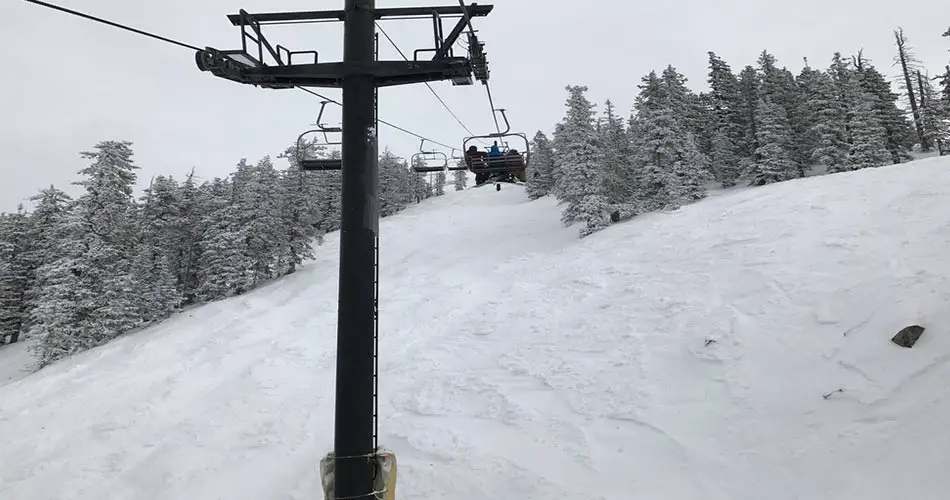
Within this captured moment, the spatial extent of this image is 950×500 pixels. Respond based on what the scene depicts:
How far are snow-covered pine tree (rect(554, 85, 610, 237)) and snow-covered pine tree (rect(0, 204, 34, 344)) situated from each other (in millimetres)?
50170

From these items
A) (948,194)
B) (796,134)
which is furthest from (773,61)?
(948,194)

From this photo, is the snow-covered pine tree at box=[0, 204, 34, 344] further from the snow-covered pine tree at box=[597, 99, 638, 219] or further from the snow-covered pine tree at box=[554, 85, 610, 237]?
the snow-covered pine tree at box=[597, 99, 638, 219]

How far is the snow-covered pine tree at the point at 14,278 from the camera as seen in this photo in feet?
147

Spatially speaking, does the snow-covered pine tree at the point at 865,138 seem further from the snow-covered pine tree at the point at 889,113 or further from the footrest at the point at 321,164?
the footrest at the point at 321,164

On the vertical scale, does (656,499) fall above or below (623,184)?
below

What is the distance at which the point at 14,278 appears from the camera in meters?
45.4

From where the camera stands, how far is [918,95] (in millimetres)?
53438

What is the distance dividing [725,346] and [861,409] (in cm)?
414

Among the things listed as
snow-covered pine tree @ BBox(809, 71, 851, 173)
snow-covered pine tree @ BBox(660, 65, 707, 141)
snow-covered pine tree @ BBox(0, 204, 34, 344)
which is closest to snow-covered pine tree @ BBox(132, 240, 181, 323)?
snow-covered pine tree @ BBox(0, 204, 34, 344)

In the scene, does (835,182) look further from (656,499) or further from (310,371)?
(310,371)

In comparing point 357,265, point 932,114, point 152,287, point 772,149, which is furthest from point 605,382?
point 932,114

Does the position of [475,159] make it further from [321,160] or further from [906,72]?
[906,72]

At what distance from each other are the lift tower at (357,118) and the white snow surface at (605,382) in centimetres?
609

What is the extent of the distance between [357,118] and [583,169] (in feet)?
110
